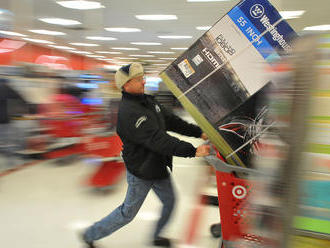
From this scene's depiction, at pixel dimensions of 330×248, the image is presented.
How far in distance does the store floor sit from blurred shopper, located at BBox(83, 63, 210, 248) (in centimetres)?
29

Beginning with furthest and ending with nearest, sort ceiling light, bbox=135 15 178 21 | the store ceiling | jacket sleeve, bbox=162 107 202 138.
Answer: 1. ceiling light, bbox=135 15 178 21
2. the store ceiling
3. jacket sleeve, bbox=162 107 202 138

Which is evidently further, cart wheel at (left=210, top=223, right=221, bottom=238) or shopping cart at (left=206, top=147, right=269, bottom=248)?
cart wheel at (left=210, top=223, right=221, bottom=238)

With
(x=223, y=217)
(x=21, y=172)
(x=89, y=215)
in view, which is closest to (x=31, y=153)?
(x=21, y=172)

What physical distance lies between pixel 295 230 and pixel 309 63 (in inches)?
16.6

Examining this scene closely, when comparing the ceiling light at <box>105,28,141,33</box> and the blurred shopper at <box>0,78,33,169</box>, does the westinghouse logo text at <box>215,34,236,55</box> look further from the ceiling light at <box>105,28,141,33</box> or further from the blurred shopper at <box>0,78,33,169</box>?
the ceiling light at <box>105,28,141,33</box>

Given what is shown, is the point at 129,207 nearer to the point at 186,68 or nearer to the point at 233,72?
the point at 186,68

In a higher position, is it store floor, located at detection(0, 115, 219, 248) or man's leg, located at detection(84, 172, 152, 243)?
man's leg, located at detection(84, 172, 152, 243)

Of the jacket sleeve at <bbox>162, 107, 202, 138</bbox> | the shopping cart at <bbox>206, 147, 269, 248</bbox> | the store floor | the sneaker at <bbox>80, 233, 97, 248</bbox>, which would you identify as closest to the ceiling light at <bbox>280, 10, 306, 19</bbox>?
the store floor

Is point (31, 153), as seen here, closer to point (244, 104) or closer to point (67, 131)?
point (67, 131)

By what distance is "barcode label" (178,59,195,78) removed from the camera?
140cm

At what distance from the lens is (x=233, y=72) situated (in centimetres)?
133

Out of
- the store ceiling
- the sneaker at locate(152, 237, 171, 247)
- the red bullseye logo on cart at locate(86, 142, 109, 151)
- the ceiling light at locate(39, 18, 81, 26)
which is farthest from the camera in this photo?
the ceiling light at locate(39, 18, 81, 26)

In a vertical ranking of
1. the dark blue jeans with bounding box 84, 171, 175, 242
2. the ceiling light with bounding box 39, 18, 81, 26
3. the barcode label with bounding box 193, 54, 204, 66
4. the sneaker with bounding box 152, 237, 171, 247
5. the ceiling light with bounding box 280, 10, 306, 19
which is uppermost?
the ceiling light with bounding box 280, 10, 306, 19

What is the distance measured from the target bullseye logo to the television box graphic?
0.13 m
